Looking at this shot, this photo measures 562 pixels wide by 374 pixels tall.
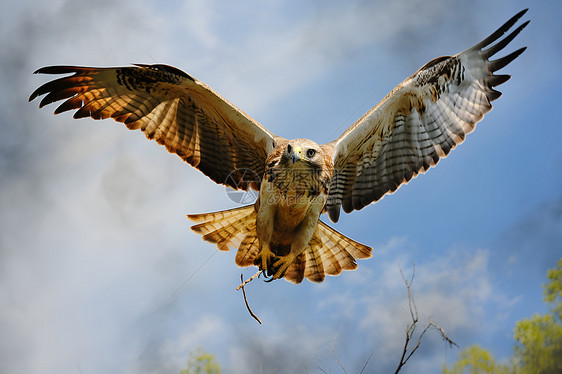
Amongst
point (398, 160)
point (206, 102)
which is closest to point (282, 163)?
point (206, 102)

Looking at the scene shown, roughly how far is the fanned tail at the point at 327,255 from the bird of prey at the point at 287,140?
12 mm

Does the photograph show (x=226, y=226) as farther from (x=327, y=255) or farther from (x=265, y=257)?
(x=327, y=255)

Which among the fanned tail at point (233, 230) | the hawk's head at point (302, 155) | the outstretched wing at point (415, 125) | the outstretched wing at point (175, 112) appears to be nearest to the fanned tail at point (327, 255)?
the outstretched wing at point (415, 125)

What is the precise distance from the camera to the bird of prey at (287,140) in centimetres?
643

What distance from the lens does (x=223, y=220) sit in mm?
6648

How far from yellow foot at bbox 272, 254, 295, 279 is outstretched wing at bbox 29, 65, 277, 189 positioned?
134 centimetres

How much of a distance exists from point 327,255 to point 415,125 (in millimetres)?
1966

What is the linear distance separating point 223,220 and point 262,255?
0.88 m

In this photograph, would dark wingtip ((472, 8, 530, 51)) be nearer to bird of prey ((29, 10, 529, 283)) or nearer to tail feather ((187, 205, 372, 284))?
bird of prey ((29, 10, 529, 283))

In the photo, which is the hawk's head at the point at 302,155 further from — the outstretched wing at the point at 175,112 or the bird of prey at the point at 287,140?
the outstretched wing at the point at 175,112

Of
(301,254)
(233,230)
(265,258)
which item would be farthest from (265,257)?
(301,254)

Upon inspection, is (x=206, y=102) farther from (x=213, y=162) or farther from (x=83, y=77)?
(x=83, y=77)

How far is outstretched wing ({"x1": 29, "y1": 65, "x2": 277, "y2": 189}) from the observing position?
6.52 meters

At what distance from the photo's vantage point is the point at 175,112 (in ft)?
22.7
